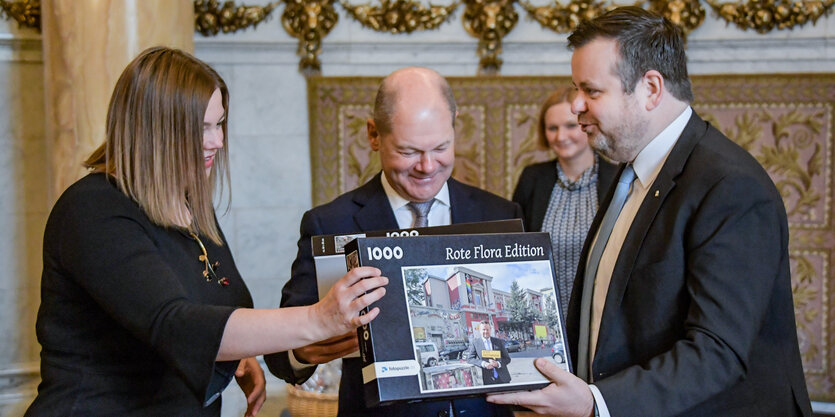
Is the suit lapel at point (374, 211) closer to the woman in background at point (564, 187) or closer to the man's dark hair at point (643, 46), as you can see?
the man's dark hair at point (643, 46)

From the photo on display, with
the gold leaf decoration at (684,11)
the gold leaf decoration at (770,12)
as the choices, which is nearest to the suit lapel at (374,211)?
the gold leaf decoration at (684,11)

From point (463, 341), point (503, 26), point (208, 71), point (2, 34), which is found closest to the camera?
point (463, 341)

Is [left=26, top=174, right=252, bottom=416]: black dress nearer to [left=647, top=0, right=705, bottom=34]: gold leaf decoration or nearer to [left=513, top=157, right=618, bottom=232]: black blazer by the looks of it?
[left=513, top=157, right=618, bottom=232]: black blazer

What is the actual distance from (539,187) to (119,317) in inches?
100

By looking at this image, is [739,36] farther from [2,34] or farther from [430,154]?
[2,34]

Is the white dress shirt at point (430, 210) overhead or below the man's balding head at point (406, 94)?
below

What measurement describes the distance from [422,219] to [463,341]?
0.72 meters

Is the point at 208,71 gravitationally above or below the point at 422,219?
above

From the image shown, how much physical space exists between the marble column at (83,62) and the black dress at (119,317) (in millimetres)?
2059

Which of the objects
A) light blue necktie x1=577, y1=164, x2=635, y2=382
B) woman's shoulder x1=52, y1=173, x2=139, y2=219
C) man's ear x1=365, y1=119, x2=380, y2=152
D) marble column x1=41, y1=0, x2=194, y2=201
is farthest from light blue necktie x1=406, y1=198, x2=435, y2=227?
marble column x1=41, y1=0, x2=194, y2=201

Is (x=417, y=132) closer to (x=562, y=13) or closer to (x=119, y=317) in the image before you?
(x=119, y=317)

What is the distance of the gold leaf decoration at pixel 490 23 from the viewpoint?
16.3 ft

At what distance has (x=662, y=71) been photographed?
2.13 meters

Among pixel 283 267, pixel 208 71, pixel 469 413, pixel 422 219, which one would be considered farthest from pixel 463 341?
pixel 283 267
